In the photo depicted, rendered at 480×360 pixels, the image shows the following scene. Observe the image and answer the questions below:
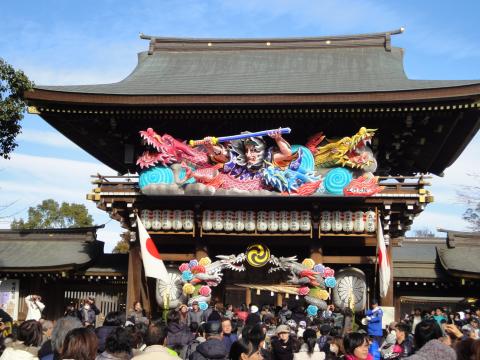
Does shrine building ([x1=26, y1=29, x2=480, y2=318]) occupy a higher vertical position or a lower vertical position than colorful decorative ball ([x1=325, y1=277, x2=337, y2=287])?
higher

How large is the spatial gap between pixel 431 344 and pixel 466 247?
704 inches

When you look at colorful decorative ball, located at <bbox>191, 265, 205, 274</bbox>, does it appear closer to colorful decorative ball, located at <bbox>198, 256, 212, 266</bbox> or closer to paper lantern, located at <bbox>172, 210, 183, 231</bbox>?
colorful decorative ball, located at <bbox>198, 256, 212, 266</bbox>

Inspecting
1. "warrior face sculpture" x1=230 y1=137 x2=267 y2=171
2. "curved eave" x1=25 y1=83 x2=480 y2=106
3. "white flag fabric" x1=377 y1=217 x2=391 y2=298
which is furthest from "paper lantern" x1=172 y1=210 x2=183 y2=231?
"white flag fabric" x1=377 y1=217 x2=391 y2=298

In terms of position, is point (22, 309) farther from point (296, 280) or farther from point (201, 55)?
point (201, 55)

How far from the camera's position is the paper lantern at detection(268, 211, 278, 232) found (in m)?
19.4

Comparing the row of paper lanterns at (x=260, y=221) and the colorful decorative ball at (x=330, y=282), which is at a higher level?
the row of paper lanterns at (x=260, y=221)

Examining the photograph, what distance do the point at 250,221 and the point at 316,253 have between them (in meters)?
2.20

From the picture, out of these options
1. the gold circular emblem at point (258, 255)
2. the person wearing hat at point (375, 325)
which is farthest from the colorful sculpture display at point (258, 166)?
the person wearing hat at point (375, 325)

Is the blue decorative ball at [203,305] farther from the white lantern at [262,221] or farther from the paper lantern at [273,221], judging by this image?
the paper lantern at [273,221]

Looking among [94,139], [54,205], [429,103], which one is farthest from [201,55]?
[54,205]

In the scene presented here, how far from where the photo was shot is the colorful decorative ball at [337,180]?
1864 centimetres

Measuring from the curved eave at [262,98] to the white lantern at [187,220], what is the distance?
347cm

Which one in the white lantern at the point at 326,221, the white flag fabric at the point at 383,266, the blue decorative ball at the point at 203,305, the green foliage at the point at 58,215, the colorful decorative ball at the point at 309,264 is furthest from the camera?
the green foliage at the point at 58,215

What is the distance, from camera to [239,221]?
1964 centimetres
